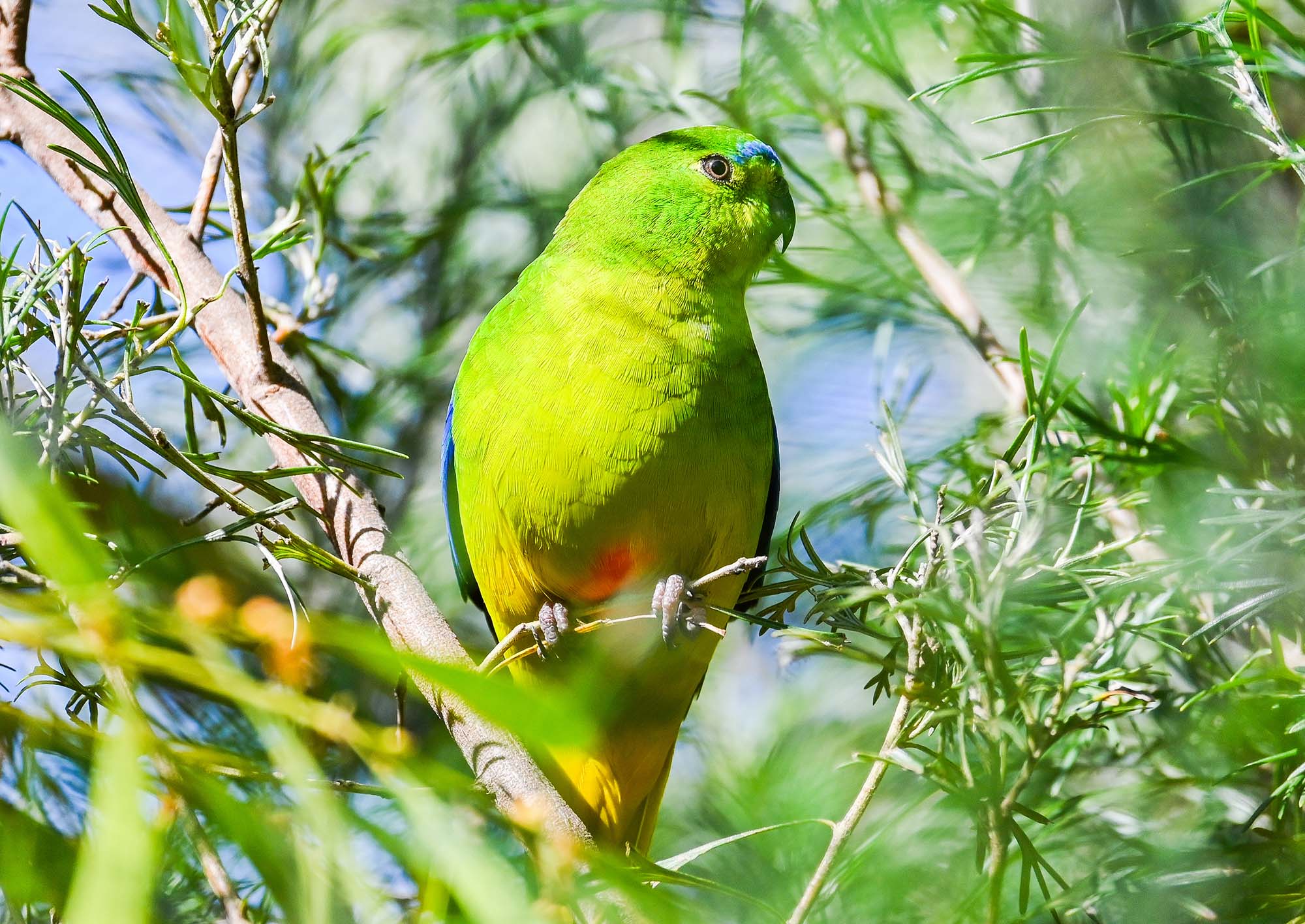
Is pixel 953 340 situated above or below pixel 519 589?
above

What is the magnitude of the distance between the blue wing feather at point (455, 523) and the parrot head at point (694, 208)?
51 cm

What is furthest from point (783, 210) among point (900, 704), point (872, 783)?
point (872, 783)

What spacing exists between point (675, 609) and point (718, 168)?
3.43 ft

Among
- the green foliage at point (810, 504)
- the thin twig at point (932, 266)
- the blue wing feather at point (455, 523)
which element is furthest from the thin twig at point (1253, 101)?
the blue wing feather at point (455, 523)

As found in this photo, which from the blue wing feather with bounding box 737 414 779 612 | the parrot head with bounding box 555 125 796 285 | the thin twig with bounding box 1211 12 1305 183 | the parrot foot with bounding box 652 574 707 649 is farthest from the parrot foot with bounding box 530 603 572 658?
the thin twig with bounding box 1211 12 1305 183

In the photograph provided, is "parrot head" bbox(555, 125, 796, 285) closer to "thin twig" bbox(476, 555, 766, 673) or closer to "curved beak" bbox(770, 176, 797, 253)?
"curved beak" bbox(770, 176, 797, 253)

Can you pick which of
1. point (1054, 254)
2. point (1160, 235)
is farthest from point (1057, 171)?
point (1160, 235)

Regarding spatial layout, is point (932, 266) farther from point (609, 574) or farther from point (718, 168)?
point (609, 574)

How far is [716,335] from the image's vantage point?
216 centimetres

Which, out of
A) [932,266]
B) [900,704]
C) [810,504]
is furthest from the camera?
[810,504]

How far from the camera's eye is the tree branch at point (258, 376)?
1581mm

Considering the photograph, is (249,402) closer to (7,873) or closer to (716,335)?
(716,335)

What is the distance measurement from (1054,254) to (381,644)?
1915 mm

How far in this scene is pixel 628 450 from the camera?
194cm
